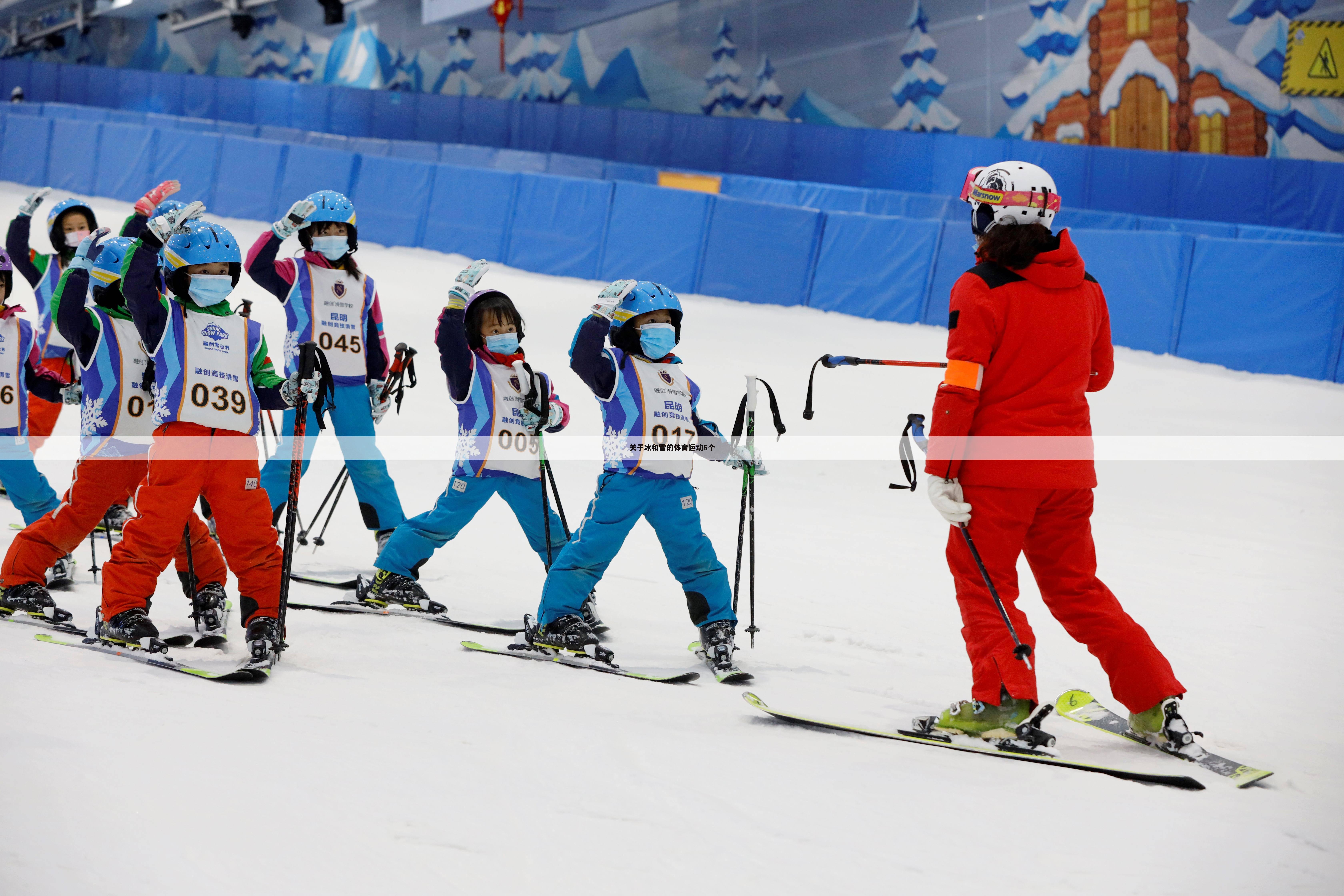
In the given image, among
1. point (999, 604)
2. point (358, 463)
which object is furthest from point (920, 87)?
point (999, 604)

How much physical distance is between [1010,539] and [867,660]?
160cm

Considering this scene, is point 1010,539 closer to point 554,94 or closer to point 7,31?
point 554,94

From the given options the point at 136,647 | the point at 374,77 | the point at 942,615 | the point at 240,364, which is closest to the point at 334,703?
the point at 136,647

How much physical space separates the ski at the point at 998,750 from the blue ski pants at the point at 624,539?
2.49 ft

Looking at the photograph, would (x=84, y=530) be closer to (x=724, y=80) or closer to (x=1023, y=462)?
(x=1023, y=462)

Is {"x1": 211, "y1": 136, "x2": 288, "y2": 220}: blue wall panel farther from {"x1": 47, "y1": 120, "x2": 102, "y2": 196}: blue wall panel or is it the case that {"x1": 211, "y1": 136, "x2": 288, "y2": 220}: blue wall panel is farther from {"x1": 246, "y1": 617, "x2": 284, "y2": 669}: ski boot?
{"x1": 246, "y1": 617, "x2": 284, "y2": 669}: ski boot

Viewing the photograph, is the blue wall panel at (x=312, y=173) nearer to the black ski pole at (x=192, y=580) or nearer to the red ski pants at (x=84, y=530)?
the red ski pants at (x=84, y=530)

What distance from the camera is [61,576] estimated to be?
23.8 feet

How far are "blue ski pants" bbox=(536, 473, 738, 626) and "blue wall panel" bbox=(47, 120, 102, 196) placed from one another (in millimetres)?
22339

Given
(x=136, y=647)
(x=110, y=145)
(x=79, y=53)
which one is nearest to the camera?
(x=136, y=647)

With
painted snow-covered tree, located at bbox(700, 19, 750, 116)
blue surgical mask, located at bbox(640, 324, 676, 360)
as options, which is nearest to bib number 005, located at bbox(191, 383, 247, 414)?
blue surgical mask, located at bbox(640, 324, 676, 360)

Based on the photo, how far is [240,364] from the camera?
19.0 feet

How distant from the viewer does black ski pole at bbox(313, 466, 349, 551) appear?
800 cm

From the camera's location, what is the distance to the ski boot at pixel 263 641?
5633 millimetres
